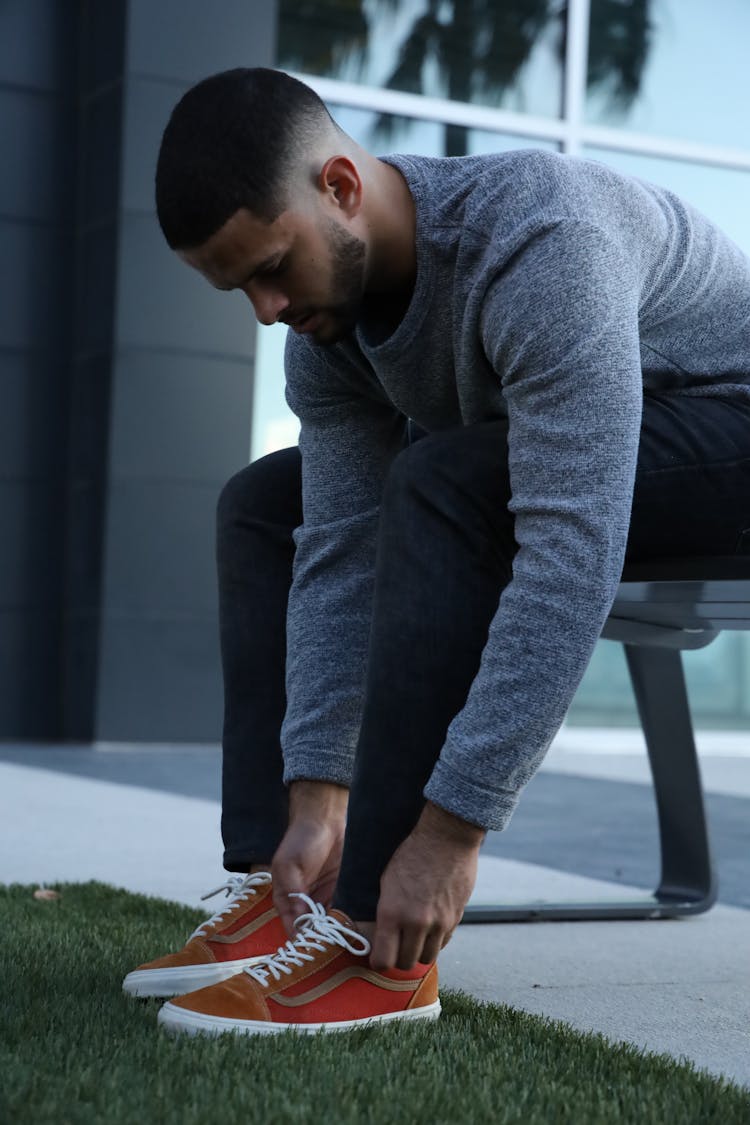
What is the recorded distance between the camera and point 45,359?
7.52 metres

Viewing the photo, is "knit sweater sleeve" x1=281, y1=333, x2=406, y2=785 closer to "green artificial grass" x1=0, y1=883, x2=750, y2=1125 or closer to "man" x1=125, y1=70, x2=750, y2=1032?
"man" x1=125, y1=70, x2=750, y2=1032

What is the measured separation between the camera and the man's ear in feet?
4.70

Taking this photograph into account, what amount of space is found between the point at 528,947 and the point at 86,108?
6348 millimetres

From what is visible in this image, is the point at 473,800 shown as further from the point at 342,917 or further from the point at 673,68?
the point at 673,68

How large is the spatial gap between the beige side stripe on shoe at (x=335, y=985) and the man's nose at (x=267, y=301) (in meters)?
0.63

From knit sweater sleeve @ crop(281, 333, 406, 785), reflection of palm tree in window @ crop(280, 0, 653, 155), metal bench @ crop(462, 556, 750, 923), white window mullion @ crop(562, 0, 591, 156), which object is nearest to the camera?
knit sweater sleeve @ crop(281, 333, 406, 785)

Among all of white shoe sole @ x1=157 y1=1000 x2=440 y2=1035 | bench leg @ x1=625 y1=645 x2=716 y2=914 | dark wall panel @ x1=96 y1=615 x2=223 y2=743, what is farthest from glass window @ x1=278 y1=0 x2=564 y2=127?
white shoe sole @ x1=157 y1=1000 x2=440 y2=1035

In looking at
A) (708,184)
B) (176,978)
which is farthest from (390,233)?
(708,184)

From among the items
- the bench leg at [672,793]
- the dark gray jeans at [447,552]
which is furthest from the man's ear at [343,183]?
the bench leg at [672,793]

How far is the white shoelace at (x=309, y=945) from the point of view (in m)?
1.41

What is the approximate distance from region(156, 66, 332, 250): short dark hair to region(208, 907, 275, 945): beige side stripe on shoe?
2.39 ft

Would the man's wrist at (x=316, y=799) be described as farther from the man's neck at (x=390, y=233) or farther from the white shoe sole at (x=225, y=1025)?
the man's neck at (x=390, y=233)

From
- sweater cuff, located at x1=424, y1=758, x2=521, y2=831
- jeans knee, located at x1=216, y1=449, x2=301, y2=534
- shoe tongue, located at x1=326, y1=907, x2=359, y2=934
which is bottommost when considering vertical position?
shoe tongue, located at x1=326, y1=907, x2=359, y2=934

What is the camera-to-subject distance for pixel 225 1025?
1397 mm
